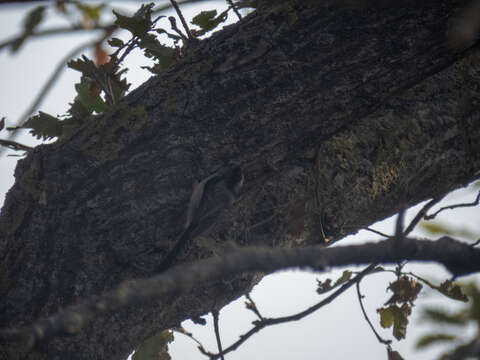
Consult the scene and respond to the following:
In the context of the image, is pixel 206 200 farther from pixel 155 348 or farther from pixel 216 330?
pixel 155 348

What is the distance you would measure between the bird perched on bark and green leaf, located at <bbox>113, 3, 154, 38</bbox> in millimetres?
1268

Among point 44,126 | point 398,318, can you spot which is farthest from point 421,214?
point 44,126

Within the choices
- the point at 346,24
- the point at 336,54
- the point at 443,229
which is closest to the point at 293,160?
the point at 336,54

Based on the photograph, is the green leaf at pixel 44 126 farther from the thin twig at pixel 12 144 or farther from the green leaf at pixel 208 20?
the green leaf at pixel 208 20

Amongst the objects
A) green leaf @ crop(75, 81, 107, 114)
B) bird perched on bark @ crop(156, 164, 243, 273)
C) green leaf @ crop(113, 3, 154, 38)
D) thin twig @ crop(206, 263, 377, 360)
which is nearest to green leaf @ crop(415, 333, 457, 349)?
thin twig @ crop(206, 263, 377, 360)

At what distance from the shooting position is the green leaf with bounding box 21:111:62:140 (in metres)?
2.90

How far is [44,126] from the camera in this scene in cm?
290

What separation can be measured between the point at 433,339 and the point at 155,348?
1.97 metres

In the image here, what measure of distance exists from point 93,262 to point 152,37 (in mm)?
1665

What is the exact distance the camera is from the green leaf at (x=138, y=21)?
299 cm

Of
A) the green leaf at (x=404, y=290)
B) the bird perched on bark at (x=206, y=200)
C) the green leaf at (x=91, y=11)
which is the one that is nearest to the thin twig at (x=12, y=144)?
the green leaf at (x=91, y=11)

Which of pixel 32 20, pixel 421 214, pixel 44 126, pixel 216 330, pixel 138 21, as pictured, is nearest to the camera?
pixel 32 20

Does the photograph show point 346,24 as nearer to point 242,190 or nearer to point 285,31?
point 285,31

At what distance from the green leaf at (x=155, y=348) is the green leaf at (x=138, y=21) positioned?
6.72 ft
